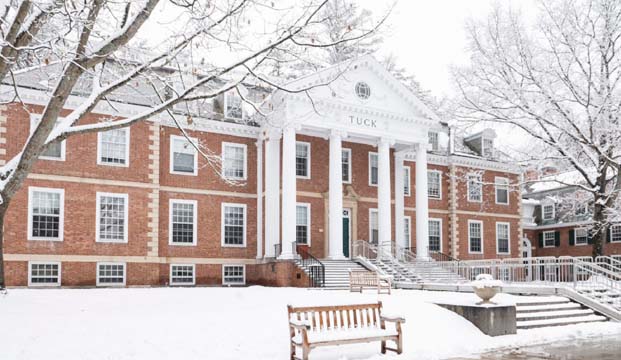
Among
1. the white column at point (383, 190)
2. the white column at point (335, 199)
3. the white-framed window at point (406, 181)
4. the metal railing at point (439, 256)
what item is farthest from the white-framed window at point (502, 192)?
the white column at point (335, 199)

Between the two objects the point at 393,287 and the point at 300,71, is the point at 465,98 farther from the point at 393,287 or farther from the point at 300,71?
the point at 300,71

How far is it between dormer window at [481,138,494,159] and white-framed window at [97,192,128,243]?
21.7 meters

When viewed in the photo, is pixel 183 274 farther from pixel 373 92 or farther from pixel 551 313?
pixel 551 313

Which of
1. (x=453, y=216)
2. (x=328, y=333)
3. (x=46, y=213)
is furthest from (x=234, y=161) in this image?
(x=328, y=333)

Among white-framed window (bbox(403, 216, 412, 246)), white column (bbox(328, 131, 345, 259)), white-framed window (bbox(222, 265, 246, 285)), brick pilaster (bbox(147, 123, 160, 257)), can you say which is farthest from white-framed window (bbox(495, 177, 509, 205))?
brick pilaster (bbox(147, 123, 160, 257))

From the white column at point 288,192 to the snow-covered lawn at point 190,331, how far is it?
946cm

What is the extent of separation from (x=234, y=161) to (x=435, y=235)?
41.3ft

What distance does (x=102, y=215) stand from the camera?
23625 millimetres

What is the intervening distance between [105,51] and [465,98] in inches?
760

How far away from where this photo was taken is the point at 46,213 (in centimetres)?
2258

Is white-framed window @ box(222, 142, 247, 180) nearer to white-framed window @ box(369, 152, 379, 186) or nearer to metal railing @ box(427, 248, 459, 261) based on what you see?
white-framed window @ box(369, 152, 379, 186)

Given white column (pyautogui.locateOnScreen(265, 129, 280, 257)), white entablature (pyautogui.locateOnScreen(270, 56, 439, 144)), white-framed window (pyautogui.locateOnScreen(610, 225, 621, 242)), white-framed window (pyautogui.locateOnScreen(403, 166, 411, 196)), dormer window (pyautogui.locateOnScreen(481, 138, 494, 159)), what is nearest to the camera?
white entablature (pyautogui.locateOnScreen(270, 56, 439, 144))

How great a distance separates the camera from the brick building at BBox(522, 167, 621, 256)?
40.4 m

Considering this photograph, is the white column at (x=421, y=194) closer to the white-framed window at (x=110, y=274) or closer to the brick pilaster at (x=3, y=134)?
the white-framed window at (x=110, y=274)
